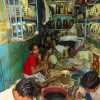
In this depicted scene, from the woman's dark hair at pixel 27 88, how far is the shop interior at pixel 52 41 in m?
0.02

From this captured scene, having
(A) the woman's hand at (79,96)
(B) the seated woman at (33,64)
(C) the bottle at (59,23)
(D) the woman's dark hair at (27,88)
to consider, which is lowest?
(A) the woman's hand at (79,96)

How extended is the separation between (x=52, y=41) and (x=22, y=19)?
17cm

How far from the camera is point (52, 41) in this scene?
146 cm

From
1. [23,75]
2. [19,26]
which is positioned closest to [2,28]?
[19,26]

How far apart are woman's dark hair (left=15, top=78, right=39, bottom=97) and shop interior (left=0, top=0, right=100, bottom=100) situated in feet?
0.08

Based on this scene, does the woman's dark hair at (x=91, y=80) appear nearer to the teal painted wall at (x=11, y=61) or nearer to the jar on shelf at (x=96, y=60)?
the jar on shelf at (x=96, y=60)

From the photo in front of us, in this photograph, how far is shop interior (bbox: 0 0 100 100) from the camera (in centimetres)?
143

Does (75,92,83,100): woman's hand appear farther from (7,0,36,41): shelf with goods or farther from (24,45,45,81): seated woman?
(7,0,36,41): shelf with goods

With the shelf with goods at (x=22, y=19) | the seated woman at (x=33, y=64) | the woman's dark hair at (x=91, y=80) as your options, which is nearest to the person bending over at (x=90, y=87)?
the woman's dark hair at (x=91, y=80)

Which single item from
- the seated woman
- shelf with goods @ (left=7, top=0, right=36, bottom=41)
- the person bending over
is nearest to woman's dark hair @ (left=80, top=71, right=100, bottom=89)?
the person bending over

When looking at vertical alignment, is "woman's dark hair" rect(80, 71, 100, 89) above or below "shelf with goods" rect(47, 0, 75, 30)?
below

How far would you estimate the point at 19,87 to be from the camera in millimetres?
1481

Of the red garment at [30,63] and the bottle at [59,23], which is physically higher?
the bottle at [59,23]

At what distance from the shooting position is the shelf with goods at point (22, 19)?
1436mm
